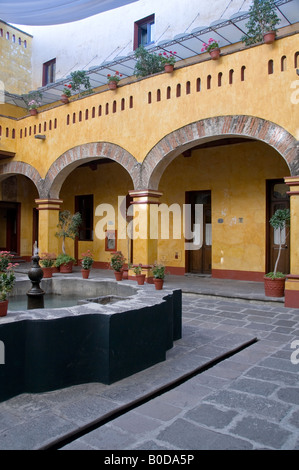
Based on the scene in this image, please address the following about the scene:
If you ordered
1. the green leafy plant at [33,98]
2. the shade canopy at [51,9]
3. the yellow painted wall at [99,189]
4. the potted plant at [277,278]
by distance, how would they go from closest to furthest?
the potted plant at [277,278] → the shade canopy at [51,9] → the green leafy plant at [33,98] → the yellow painted wall at [99,189]

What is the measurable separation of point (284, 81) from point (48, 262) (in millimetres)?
6743

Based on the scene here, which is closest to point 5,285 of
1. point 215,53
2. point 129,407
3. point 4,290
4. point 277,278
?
point 4,290

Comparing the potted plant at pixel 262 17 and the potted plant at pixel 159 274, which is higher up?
the potted plant at pixel 262 17

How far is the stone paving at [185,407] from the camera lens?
8.58 feet

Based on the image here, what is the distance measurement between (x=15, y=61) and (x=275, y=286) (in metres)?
13.8

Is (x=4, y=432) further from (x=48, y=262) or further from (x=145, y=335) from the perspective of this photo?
(x=48, y=262)

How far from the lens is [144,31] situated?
13.0 m

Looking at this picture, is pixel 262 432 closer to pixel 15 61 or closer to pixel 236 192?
pixel 236 192

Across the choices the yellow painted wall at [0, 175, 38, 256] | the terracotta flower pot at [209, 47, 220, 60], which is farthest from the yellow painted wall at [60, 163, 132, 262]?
the terracotta flower pot at [209, 47, 220, 60]

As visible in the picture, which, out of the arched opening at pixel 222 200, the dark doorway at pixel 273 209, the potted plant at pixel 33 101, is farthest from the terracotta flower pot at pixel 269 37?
the potted plant at pixel 33 101

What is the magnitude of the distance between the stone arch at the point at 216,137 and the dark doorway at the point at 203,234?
2.40m

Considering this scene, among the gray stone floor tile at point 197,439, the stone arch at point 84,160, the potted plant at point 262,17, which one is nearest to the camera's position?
the gray stone floor tile at point 197,439

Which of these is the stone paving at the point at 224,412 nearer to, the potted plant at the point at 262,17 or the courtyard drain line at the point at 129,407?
the courtyard drain line at the point at 129,407
